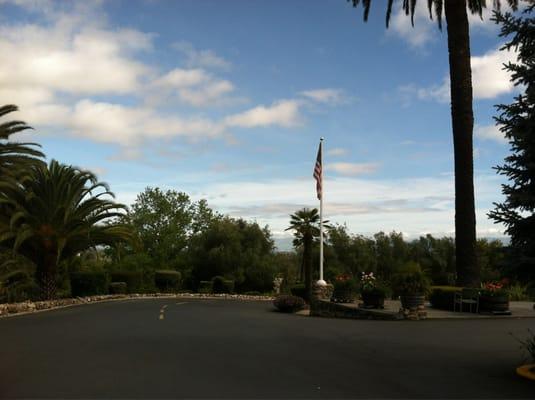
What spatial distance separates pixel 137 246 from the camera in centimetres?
2856

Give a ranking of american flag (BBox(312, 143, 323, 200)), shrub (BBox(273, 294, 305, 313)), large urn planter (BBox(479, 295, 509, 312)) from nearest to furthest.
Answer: large urn planter (BBox(479, 295, 509, 312)) → shrub (BBox(273, 294, 305, 313)) → american flag (BBox(312, 143, 323, 200))

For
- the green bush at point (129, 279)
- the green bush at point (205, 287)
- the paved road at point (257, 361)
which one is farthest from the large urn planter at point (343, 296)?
the green bush at point (205, 287)

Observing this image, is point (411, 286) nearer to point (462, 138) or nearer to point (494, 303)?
point (494, 303)

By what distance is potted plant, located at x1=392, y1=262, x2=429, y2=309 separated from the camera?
64.0 ft

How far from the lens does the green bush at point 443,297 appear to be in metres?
22.1

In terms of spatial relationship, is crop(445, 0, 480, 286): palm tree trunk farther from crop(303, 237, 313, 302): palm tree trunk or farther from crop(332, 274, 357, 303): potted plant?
crop(303, 237, 313, 302): palm tree trunk

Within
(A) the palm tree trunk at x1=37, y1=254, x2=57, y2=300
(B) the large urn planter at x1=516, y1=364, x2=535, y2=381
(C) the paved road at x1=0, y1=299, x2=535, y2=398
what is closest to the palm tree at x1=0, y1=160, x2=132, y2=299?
(A) the palm tree trunk at x1=37, y1=254, x2=57, y2=300

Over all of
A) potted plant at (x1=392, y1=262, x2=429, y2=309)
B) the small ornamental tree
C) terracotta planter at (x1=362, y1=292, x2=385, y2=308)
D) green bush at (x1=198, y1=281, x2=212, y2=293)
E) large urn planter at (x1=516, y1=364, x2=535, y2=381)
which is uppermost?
the small ornamental tree

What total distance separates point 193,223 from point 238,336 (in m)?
52.7

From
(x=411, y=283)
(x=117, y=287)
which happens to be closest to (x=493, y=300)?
(x=411, y=283)

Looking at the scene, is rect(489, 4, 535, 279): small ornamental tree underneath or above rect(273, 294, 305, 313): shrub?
above

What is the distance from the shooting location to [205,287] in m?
47.0

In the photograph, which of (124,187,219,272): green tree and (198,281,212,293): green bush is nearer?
(198,281,212,293): green bush

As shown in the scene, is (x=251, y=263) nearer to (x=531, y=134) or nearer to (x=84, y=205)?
(x=84, y=205)
